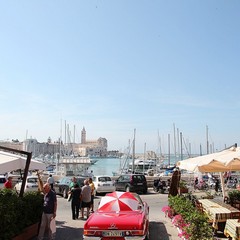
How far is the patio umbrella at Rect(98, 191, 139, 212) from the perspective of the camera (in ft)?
33.2

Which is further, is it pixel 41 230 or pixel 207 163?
pixel 207 163

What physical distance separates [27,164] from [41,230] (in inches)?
80.6

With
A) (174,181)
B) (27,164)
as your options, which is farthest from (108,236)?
(174,181)

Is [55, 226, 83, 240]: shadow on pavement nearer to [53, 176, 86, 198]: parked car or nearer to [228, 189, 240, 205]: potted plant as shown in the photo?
[228, 189, 240, 205]: potted plant

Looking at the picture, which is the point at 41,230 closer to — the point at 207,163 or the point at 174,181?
the point at 207,163

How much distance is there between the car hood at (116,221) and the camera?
29.3 ft

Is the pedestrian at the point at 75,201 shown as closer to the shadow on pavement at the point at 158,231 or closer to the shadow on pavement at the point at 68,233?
the shadow on pavement at the point at 68,233

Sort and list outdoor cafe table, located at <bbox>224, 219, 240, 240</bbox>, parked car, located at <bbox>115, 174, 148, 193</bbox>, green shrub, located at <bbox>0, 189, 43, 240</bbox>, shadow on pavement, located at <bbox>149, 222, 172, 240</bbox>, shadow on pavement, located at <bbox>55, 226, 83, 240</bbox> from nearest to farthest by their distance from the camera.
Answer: outdoor cafe table, located at <bbox>224, 219, 240, 240</bbox> < green shrub, located at <bbox>0, 189, 43, 240</bbox> < shadow on pavement, located at <bbox>149, 222, 172, 240</bbox> < shadow on pavement, located at <bbox>55, 226, 83, 240</bbox> < parked car, located at <bbox>115, 174, 148, 193</bbox>

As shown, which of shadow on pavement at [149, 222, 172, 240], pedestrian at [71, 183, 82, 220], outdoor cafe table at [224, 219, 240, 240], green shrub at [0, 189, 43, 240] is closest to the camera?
outdoor cafe table at [224, 219, 240, 240]

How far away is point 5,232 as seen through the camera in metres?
9.00

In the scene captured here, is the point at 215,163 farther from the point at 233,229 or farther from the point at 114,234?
the point at 114,234

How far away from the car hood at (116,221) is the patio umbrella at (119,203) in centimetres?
38

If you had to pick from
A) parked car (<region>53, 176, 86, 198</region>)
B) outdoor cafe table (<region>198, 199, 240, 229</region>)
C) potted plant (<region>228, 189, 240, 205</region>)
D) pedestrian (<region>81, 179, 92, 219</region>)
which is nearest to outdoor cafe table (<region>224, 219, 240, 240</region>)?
outdoor cafe table (<region>198, 199, 240, 229</region>)

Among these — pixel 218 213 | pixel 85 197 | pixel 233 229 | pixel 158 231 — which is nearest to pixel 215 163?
pixel 218 213
